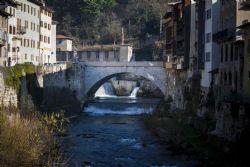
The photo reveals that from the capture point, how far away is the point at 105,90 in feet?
269

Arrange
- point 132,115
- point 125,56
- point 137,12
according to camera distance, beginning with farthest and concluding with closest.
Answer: point 137,12 < point 125,56 < point 132,115

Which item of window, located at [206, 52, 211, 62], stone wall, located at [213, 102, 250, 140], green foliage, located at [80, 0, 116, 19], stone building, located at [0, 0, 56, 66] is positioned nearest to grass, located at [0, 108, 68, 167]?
stone wall, located at [213, 102, 250, 140]

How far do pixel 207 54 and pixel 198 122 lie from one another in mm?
7432

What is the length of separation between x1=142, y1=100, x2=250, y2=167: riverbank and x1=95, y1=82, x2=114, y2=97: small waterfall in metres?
26.3

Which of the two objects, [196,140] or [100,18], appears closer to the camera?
[196,140]

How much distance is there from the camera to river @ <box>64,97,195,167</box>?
105 ft

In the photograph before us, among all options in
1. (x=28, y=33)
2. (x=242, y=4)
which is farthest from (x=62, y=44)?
(x=242, y=4)

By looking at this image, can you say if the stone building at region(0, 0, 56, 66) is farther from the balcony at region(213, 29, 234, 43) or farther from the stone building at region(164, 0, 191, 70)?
the balcony at region(213, 29, 234, 43)

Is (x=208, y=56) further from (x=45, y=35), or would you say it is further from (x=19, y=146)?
(x=45, y=35)

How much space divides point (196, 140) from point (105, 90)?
46.4 metres

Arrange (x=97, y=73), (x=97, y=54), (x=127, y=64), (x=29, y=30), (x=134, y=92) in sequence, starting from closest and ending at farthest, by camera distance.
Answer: (x=29, y=30)
(x=127, y=64)
(x=97, y=73)
(x=134, y=92)
(x=97, y=54)

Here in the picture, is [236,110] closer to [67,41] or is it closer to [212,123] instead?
[212,123]

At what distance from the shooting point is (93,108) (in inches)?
2557

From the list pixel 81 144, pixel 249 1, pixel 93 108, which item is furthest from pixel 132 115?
pixel 249 1
